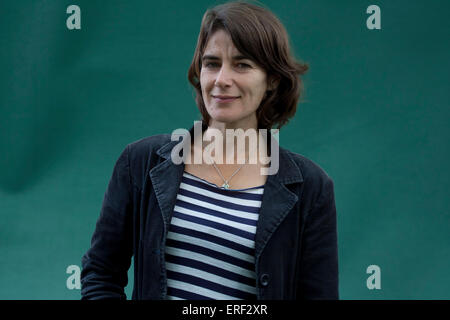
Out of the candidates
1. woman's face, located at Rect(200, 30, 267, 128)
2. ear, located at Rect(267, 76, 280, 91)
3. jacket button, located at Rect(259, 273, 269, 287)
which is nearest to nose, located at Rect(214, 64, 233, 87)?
woman's face, located at Rect(200, 30, 267, 128)

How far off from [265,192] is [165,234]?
243mm

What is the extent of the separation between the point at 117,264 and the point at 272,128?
53 cm

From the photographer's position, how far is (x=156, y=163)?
121 centimetres

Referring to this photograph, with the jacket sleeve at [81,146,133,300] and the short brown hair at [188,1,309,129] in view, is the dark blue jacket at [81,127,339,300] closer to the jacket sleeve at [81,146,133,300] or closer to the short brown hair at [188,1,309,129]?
the jacket sleeve at [81,146,133,300]

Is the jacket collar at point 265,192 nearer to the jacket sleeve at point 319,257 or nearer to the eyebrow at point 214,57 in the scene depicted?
the jacket sleeve at point 319,257

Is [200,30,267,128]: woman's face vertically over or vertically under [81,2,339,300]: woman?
over

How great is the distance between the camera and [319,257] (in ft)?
3.82

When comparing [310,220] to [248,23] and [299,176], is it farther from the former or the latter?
[248,23]

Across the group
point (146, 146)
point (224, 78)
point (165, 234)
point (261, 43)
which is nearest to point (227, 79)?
point (224, 78)

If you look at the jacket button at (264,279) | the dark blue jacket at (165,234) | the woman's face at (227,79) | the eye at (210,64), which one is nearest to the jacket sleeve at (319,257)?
the dark blue jacket at (165,234)

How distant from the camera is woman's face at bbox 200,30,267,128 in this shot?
115cm

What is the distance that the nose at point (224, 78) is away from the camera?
44.9 inches
